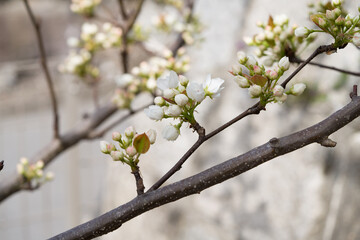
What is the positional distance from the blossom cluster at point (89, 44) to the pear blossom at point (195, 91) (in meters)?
0.75

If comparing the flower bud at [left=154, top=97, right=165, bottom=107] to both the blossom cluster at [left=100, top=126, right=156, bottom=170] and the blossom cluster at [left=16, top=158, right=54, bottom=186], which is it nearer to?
the blossom cluster at [left=100, top=126, right=156, bottom=170]

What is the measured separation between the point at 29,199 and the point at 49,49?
225 centimetres

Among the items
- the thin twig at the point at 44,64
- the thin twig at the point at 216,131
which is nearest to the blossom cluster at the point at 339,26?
the thin twig at the point at 216,131

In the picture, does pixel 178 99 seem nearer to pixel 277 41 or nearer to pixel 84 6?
pixel 277 41

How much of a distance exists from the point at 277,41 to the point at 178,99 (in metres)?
0.29

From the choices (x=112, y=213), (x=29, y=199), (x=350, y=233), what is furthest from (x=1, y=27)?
(x=112, y=213)

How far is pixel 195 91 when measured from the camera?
55cm

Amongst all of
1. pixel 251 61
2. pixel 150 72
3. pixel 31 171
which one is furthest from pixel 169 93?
pixel 31 171

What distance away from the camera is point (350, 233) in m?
1.38

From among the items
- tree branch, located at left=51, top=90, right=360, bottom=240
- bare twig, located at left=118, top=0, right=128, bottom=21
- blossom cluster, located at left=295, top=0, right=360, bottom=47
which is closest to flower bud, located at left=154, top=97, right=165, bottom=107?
tree branch, located at left=51, top=90, right=360, bottom=240

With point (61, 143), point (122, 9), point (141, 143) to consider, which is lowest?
point (61, 143)

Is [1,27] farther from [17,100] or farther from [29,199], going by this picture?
[29,199]

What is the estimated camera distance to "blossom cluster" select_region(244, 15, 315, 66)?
762mm

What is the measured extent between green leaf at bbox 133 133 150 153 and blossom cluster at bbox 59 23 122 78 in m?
0.75
